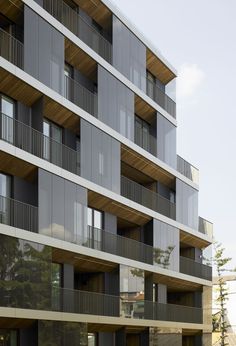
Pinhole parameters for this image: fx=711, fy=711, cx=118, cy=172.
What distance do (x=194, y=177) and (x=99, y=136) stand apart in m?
14.1

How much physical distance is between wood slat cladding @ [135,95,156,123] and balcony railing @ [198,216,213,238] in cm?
934

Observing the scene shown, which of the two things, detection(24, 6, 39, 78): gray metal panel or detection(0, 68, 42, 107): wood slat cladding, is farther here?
detection(24, 6, 39, 78): gray metal panel

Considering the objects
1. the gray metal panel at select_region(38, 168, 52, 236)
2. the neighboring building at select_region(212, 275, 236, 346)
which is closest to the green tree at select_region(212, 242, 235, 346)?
the neighboring building at select_region(212, 275, 236, 346)

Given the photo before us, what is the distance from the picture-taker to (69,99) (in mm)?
32781

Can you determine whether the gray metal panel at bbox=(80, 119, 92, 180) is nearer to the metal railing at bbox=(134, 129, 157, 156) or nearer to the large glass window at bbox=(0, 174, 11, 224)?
the large glass window at bbox=(0, 174, 11, 224)

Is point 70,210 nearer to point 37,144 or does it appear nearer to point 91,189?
point 91,189

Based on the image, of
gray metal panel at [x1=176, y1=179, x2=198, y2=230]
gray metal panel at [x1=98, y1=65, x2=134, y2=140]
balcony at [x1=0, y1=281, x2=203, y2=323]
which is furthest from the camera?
gray metal panel at [x1=176, y1=179, x2=198, y2=230]

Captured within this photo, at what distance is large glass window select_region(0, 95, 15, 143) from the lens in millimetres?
28188

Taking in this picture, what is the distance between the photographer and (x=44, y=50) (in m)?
30.4

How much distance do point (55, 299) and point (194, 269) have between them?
17998 millimetres

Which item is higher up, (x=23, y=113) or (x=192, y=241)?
(x=23, y=113)

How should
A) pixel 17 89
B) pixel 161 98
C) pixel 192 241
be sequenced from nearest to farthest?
1. pixel 17 89
2. pixel 161 98
3. pixel 192 241

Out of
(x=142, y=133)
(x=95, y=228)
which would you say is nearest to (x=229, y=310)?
(x=142, y=133)

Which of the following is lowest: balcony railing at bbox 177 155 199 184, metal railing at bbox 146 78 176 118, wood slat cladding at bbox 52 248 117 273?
wood slat cladding at bbox 52 248 117 273
